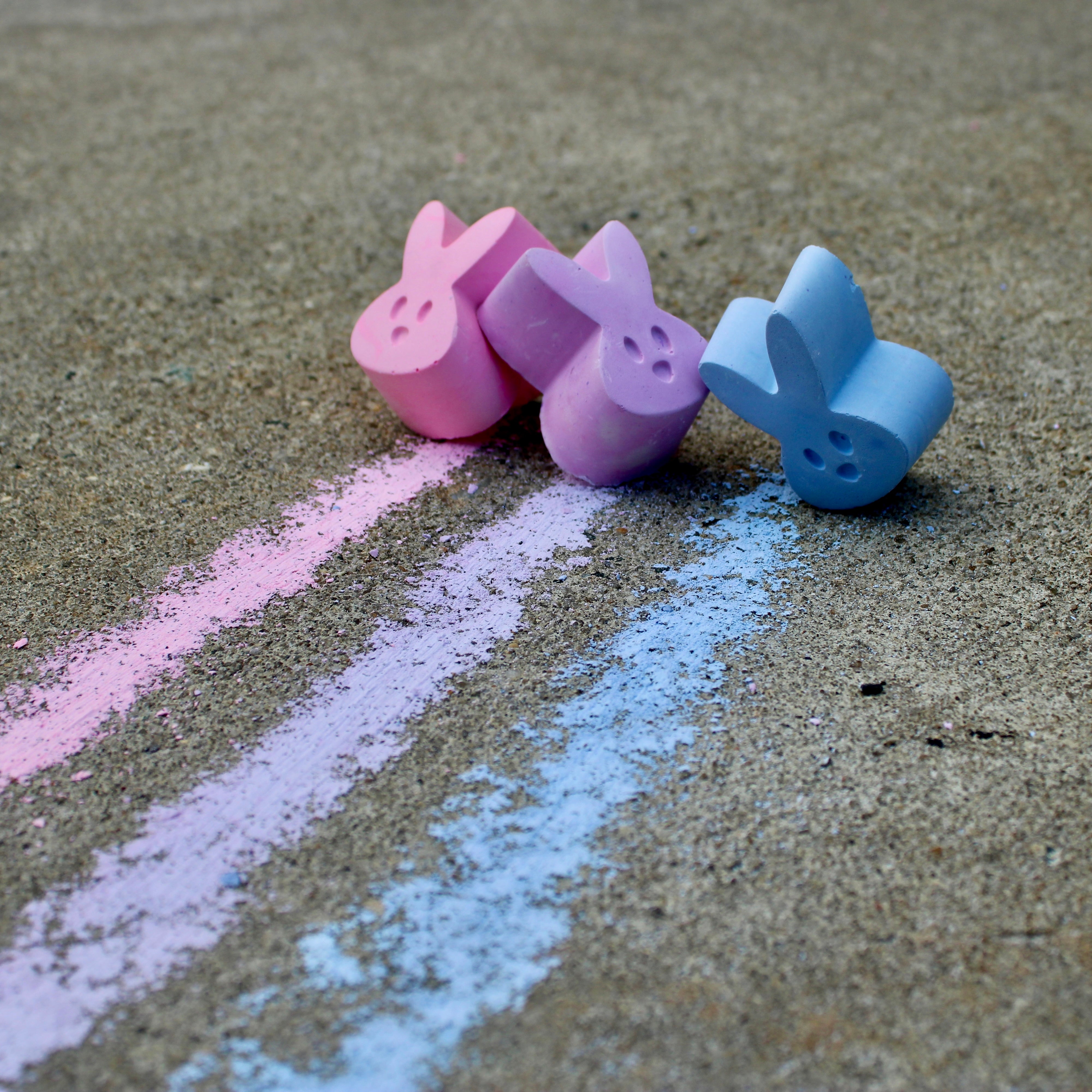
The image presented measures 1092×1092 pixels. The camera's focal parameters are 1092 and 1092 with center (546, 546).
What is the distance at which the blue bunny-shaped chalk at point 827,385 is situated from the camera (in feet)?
7.97

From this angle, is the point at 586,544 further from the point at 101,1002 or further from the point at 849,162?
the point at 849,162

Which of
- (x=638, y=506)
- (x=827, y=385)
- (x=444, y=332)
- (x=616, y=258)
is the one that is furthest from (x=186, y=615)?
(x=827, y=385)

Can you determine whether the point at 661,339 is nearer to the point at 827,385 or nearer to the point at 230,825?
the point at 827,385

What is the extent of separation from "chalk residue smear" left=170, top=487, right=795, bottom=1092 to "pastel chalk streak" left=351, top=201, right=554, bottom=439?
2.60ft

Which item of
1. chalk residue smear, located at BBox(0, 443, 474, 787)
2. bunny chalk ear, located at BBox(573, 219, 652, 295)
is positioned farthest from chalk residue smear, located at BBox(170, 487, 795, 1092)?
bunny chalk ear, located at BBox(573, 219, 652, 295)

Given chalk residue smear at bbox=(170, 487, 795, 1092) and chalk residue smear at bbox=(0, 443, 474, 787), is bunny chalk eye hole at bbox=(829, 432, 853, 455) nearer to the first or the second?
chalk residue smear at bbox=(170, 487, 795, 1092)

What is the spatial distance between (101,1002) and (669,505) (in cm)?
162

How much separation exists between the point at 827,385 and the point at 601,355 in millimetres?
516

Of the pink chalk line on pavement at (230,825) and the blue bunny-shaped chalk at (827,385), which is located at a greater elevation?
the blue bunny-shaped chalk at (827,385)

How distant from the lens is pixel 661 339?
267 centimetres

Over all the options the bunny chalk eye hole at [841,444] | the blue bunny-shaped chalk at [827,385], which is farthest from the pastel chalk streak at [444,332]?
Answer: the bunny chalk eye hole at [841,444]

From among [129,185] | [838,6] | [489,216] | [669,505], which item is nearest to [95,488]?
[489,216]

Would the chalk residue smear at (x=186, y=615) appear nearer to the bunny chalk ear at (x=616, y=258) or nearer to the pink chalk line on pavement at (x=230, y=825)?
the pink chalk line on pavement at (x=230, y=825)

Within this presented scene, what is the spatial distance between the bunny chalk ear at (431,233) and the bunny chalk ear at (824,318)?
3.09 ft
